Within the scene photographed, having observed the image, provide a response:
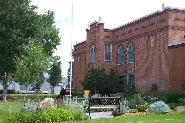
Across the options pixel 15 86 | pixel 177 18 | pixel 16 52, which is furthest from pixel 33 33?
pixel 15 86

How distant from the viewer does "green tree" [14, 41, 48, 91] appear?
42.4 metres

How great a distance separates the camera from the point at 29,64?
42.9m

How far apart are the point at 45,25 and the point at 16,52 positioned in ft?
24.7

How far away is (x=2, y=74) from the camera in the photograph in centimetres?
4678

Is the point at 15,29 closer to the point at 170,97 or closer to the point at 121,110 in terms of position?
the point at 170,97

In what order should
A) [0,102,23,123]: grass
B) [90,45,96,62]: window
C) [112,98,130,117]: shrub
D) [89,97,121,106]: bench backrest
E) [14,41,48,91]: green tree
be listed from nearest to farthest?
[0,102,23,123]: grass < [112,98,130,117]: shrub < [89,97,121,106]: bench backrest < [14,41,48,91]: green tree < [90,45,96,62]: window

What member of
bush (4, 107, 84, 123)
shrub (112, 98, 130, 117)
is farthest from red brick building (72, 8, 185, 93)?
bush (4, 107, 84, 123)

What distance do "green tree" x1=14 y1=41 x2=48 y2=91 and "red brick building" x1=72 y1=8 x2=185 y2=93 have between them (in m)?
6.28

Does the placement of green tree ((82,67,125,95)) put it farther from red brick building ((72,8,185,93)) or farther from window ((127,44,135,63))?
window ((127,44,135,63))

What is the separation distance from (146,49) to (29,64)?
44.0ft

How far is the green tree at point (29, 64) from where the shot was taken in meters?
42.4

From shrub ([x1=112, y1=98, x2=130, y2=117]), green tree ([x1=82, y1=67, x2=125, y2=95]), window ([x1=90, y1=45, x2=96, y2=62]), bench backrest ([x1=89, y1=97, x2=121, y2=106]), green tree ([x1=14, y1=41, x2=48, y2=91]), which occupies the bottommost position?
shrub ([x1=112, y1=98, x2=130, y2=117])

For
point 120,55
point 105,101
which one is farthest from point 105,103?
point 120,55

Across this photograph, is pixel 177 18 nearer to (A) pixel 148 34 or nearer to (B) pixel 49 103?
Result: (A) pixel 148 34
